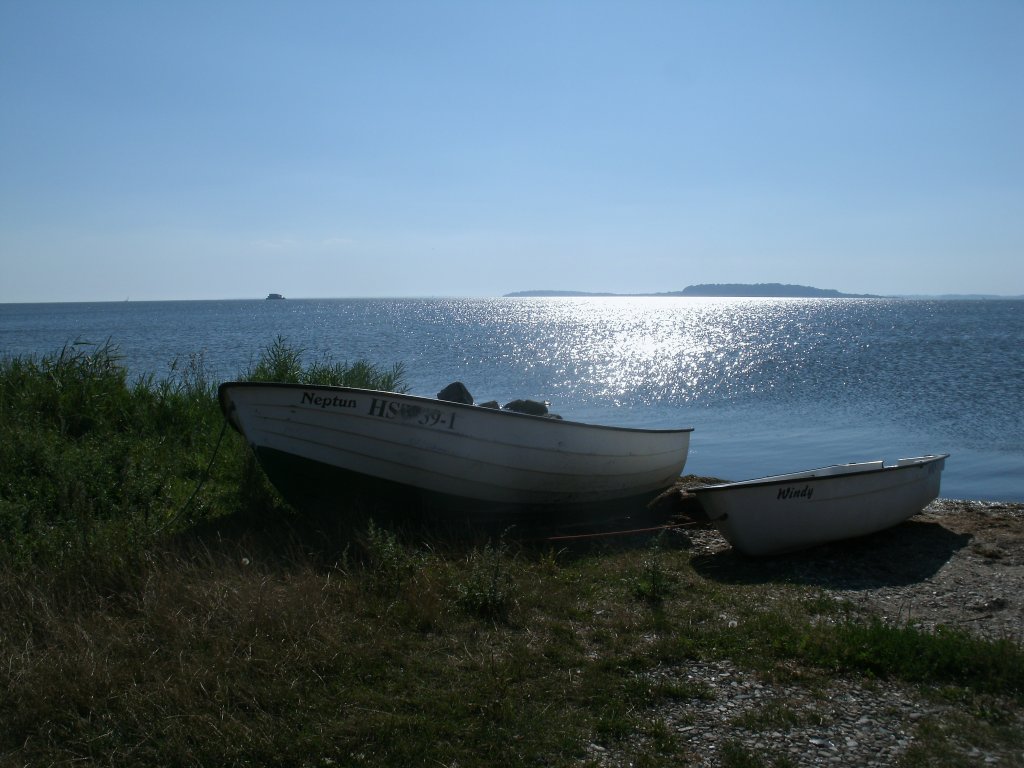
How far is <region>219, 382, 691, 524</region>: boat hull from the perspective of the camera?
8031mm

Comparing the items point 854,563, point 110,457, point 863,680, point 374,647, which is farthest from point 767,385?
point 374,647

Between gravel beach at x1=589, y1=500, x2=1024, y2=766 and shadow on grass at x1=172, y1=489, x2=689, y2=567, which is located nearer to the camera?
gravel beach at x1=589, y1=500, x2=1024, y2=766

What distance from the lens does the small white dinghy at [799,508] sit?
25.6 feet

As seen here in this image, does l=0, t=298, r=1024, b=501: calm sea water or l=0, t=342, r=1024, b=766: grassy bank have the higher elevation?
l=0, t=342, r=1024, b=766: grassy bank

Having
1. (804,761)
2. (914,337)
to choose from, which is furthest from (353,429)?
(914,337)

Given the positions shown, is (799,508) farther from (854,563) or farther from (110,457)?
(110,457)

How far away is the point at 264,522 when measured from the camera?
27.2 feet

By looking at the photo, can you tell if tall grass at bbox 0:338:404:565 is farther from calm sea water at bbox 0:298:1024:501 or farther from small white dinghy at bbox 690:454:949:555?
small white dinghy at bbox 690:454:949:555

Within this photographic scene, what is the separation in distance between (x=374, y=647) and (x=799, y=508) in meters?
4.49

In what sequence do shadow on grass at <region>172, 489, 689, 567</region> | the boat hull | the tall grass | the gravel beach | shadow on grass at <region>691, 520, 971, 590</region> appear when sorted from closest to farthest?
the gravel beach < the tall grass < shadow on grass at <region>172, 489, 689, 567</region> < shadow on grass at <region>691, 520, 971, 590</region> < the boat hull

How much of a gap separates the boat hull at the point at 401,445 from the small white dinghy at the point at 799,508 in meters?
1.62

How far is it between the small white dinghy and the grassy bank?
2.18ft

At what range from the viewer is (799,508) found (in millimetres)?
7938

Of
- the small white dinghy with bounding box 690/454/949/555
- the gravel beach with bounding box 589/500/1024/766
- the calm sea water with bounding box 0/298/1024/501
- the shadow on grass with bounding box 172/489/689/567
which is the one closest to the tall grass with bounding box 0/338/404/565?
the shadow on grass with bounding box 172/489/689/567
